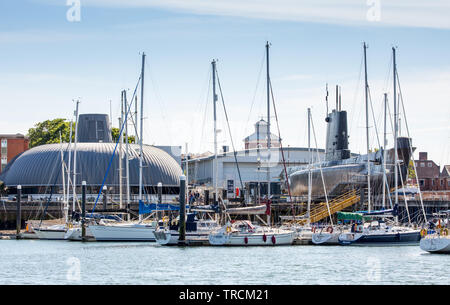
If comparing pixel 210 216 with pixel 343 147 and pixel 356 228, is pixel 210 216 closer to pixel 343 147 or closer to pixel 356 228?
pixel 356 228

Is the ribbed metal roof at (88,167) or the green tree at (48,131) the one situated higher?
the green tree at (48,131)

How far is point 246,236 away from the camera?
180 feet

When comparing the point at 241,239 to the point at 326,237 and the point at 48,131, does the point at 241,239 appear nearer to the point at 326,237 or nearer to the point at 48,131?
the point at 326,237

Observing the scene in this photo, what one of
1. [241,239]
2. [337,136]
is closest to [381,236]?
[241,239]

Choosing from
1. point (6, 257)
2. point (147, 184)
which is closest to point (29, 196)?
point (147, 184)

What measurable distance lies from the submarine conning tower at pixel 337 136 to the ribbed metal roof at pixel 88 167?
26040 mm

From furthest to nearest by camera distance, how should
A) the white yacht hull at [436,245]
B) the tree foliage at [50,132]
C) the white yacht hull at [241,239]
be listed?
the tree foliage at [50,132]
the white yacht hull at [241,239]
the white yacht hull at [436,245]

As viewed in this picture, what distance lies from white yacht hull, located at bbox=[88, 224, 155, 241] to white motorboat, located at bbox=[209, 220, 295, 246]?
918cm

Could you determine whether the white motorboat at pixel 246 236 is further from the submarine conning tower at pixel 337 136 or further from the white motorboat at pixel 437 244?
the submarine conning tower at pixel 337 136

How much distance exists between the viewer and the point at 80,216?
71.9m

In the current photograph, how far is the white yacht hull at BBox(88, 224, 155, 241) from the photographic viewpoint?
63.1 m

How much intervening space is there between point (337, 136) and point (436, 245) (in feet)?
124

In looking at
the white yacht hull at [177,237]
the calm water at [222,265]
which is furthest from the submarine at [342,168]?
the calm water at [222,265]

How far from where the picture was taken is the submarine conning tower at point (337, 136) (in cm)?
8406
